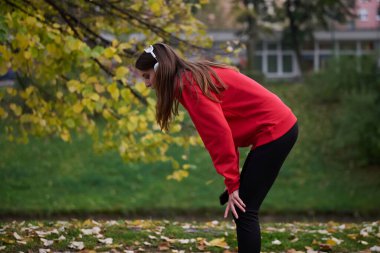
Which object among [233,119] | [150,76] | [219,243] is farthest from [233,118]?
[219,243]

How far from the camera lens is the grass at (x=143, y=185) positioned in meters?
14.5

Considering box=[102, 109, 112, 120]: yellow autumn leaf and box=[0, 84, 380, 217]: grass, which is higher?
box=[102, 109, 112, 120]: yellow autumn leaf

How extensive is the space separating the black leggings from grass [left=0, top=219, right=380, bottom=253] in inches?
56.3

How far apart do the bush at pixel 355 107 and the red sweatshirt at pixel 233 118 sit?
1248 centimetres

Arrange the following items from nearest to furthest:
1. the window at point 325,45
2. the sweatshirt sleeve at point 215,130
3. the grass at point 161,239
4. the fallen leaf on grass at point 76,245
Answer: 1. the sweatshirt sleeve at point 215,130
2. the fallen leaf on grass at point 76,245
3. the grass at point 161,239
4. the window at point 325,45

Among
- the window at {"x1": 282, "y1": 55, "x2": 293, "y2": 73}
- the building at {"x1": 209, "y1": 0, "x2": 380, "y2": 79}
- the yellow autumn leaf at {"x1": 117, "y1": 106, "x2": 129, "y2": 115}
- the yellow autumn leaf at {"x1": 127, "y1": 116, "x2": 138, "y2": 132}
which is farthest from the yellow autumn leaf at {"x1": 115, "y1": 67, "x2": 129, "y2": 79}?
the window at {"x1": 282, "y1": 55, "x2": 293, "y2": 73}

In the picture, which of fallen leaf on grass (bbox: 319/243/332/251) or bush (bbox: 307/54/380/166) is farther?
bush (bbox: 307/54/380/166)

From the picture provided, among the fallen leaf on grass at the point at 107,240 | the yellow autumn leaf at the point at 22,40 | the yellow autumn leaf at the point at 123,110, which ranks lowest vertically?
the fallen leaf on grass at the point at 107,240

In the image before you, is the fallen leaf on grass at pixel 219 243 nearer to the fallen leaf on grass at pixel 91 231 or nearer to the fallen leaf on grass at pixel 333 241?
the fallen leaf on grass at pixel 333 241

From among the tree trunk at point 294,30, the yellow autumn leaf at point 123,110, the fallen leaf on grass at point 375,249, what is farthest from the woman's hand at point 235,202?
the tree trunk at point 294,30

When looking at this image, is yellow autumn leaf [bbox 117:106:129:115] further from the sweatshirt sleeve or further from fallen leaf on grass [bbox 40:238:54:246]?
the sweatshirt sleeve

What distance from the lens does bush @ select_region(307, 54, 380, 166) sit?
54.0 ft

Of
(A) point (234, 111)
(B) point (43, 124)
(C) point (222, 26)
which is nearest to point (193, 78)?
(A) point (234, 111)

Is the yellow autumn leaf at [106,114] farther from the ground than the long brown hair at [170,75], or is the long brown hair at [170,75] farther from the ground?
the long brown hair at [170,75]
